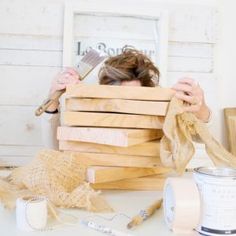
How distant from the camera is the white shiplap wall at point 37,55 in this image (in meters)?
1.38

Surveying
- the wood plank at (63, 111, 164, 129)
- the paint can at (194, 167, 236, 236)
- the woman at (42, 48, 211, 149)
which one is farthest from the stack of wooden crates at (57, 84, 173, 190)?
the paint can at (194, 167, 236, 236)

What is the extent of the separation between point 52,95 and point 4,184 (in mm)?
295

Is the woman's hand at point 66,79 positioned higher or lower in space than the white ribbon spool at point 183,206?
higher

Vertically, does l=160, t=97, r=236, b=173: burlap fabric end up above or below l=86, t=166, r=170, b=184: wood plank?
above

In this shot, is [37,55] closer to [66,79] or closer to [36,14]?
[36,14]

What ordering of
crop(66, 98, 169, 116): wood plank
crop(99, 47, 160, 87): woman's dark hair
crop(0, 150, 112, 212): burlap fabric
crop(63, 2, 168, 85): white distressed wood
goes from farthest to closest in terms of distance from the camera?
crop(63, 2, 168, 85): white distressed wood, crop(99, 47, 160, 87): woman's dark hair, crop(66, 98, 169, 116): wood plank, crop(0, 150, 112, 212): burlap fabric

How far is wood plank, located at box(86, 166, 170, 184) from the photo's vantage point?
0.77 meters

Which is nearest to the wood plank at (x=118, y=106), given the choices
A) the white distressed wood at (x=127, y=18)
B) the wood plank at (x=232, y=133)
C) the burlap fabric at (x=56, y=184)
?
the burlap fabric at (x=56, y=184)

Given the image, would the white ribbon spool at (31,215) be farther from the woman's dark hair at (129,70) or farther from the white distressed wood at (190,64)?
the white distressed wood at (190,64)

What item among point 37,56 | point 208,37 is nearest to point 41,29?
point 37,56

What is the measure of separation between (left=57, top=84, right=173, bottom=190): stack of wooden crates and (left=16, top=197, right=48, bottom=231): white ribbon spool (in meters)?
0.21

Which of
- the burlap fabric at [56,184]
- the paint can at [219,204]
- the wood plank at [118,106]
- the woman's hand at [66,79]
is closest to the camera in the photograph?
the paint can at [219,204]

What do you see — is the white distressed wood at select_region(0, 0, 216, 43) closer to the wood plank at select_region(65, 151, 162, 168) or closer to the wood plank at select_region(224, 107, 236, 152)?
the wood plank at select_region(224, 107, 236, 152)

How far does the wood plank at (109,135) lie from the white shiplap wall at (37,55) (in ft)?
2.03
